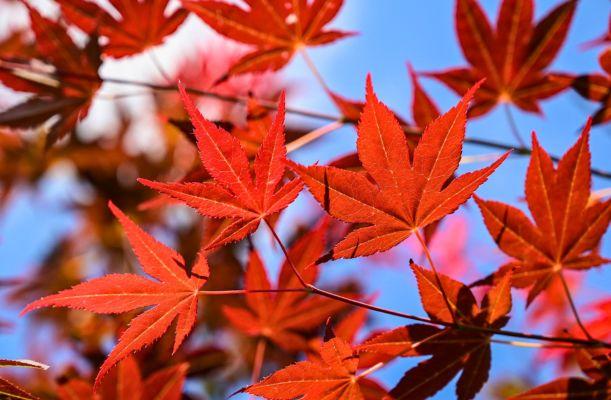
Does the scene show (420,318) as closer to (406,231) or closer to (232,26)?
(406,231)

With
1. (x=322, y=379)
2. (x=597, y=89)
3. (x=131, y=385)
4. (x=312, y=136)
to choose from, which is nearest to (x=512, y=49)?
(x=597, y=89)

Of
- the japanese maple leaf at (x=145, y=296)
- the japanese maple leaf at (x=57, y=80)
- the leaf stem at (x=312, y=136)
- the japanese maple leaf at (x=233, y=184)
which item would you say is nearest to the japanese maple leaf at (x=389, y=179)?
the japanese maple leaf at (x=233, y=184)

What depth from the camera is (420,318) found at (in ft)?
1.72

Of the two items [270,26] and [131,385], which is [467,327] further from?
[131,385]

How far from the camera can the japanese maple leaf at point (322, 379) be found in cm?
52

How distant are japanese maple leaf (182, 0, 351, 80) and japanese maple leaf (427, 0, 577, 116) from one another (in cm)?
16

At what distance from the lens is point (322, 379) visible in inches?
21.3

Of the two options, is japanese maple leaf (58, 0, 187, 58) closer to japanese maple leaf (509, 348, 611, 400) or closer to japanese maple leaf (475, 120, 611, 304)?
japanese maple leaf (475, 120, 611, 304)

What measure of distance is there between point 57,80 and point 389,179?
0.54 meters

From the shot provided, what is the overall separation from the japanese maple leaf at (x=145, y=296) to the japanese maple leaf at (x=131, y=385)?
1.20 feet

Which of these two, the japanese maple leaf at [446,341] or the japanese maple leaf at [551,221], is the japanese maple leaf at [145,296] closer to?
the japanese maple leaf at [446,341]

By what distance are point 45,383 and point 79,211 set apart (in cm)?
109

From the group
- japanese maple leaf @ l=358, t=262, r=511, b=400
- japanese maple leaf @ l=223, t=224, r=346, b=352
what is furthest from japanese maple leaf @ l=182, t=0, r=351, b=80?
japanese maple leaf @ l=358, t=262, r=511, b=400

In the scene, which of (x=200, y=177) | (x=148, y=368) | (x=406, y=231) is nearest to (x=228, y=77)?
(x=200, y=177)
